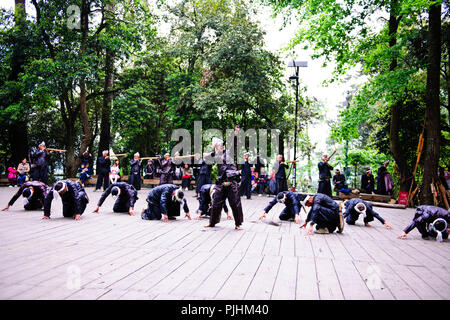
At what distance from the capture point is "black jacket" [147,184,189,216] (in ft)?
26.5

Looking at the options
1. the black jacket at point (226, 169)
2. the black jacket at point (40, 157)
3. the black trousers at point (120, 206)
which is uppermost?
the black jacket at point (40, 157)

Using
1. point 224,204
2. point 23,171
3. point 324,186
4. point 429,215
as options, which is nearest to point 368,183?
point 324,186

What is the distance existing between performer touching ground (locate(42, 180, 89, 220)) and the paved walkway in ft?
1.74

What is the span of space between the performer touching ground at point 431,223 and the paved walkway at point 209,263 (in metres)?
0.22

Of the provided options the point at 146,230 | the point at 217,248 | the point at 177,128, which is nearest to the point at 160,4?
the point at 177,128

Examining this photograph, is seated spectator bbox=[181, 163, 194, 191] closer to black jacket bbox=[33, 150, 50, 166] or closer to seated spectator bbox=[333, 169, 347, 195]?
black jacket bbox=[33, 150, 50, 166]

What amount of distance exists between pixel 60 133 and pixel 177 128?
12991 mm

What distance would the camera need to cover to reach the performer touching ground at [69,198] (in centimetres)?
754

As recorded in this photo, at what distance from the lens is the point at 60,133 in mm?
28344

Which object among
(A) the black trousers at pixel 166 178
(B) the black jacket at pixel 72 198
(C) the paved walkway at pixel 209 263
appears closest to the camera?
(C) the paved walkway at pixel 209 263

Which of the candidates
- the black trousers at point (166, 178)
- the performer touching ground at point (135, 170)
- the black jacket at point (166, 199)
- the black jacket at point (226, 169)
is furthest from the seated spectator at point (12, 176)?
the black jacket at point (226, 169)

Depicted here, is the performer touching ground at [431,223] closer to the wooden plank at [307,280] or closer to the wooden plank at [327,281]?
the wooden plank at [327,281]

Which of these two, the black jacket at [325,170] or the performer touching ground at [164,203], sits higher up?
the black jacket at [325,170]

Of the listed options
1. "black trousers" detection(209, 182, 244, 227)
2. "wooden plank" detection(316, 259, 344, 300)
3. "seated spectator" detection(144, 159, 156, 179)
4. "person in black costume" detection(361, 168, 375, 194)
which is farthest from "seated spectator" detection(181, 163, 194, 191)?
"wooden plank" detection(316, 259, 344, 300)
